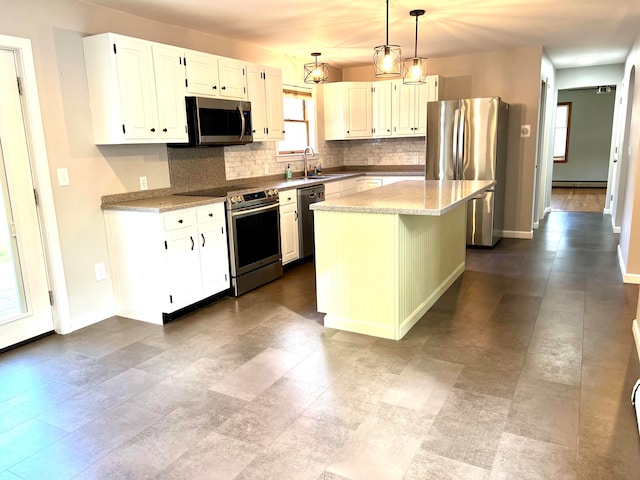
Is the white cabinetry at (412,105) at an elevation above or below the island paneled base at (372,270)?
above

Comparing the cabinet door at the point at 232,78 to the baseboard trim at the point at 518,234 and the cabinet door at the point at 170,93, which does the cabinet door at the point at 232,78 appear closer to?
the cabinet door at the point at 170,93

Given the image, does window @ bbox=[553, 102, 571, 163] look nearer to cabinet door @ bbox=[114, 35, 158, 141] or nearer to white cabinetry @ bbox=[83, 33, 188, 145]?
white cabinetry @ bbox=[83, 33, 188, 145]

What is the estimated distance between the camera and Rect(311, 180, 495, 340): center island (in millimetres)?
3176

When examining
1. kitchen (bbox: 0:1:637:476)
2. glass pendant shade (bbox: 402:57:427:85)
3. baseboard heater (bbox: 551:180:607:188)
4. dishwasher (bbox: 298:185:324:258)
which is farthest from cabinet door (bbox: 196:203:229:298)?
baseboard heater (bbox: 551:180:607:188)

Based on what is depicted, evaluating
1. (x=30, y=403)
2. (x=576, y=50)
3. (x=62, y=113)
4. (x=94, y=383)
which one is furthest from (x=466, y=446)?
(x=576, y=50)

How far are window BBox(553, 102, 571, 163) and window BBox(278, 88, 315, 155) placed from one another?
28.3 feet

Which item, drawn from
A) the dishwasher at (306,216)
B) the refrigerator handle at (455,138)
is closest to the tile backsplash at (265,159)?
the dishwasher at (306,216)

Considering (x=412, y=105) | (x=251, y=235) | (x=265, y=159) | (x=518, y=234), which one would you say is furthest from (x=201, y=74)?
(x=518, y=234)

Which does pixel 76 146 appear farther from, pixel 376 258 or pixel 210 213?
pixel 376 258

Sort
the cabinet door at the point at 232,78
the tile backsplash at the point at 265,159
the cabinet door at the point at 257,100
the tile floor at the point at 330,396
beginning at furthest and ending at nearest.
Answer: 1. the cabinet door at the point at 257,100
2. the tile backsplash at the point at 265,159
3. the cabinet door at the point at 232,78
4. the tile floor at the point at 330,396

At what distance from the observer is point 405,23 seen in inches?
177

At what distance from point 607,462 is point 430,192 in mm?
2288

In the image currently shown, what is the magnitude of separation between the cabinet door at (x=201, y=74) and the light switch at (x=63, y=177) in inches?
Result: 47.0

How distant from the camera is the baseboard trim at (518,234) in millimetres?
6458
